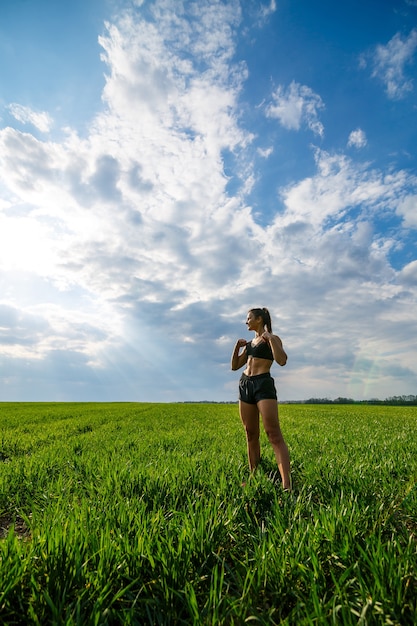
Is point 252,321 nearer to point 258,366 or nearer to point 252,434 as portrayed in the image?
point 258,366

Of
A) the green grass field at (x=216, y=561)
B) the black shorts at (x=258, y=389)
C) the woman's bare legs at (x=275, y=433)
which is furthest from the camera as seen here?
the black shorts at (x=258, y=389)

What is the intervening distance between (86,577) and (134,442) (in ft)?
24.1

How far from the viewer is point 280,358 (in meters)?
4.81

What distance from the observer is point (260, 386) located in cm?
499

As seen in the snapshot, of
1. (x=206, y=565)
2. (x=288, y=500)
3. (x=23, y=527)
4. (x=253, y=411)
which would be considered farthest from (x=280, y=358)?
(x=23, y=527)

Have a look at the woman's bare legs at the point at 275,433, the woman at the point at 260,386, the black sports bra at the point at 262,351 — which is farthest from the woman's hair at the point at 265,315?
the woman's bare legs at the point at 275,433

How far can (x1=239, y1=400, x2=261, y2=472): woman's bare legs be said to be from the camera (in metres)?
5.22

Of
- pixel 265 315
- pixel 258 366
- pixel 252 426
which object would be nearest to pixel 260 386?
pixel 258 366

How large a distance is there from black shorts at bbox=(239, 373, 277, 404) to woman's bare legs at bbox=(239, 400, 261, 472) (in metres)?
0.12

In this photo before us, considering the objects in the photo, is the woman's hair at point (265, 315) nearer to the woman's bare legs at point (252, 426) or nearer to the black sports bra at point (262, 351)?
the black sports bra at point (262, 351)

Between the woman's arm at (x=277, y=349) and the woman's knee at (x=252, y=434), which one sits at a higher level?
the woman's arm at (x=277, y=349)

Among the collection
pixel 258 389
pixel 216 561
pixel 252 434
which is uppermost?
pixel 258 389

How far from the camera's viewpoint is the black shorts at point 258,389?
4953mm

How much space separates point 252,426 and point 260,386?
76 cm
